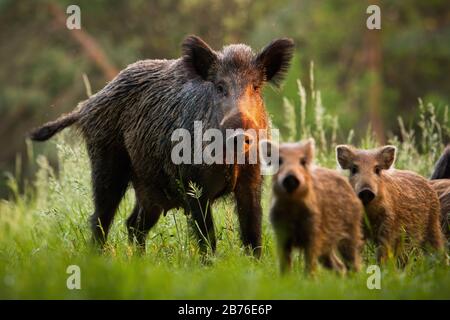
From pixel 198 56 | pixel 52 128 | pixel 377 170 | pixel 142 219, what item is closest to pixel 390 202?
pixel 377 170

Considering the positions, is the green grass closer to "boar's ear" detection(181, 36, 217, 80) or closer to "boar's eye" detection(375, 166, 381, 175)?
"boar's eye" detection(375, 166, 381, 175)

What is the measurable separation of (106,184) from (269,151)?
8.63ft

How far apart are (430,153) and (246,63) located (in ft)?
10.8

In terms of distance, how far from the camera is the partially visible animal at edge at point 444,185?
6.66 metres

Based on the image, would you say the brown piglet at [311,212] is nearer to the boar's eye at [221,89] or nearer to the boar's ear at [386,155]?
the boar's ear at [386,155]

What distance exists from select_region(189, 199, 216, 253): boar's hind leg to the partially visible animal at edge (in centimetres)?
184

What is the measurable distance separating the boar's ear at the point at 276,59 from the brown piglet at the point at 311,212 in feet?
5.23

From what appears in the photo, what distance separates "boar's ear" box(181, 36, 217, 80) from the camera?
6727 millimetres

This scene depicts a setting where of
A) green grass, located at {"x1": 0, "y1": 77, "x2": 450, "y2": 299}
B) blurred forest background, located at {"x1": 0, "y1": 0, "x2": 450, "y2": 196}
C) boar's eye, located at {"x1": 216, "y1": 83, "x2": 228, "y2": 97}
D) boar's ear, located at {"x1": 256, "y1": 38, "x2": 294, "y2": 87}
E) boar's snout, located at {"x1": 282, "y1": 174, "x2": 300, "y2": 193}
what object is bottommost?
green grass, located at {"x1": 0, "y1": 77, "x2": 450, "y2": 299}

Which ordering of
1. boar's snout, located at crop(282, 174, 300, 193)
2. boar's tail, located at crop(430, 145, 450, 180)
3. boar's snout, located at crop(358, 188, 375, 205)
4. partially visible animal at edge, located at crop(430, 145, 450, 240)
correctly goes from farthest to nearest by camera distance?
1. boar's tail, located at crop(430, 145, 450, 180)
2. partially visible animal at edge, located at crop(430, 145, 450, 240)
3. boar's snout, located at crop(358, 188, 375, 205)
4. boar's snout, located at crop(282, 174, 300, 193)

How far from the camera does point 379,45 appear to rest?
23.1 meters

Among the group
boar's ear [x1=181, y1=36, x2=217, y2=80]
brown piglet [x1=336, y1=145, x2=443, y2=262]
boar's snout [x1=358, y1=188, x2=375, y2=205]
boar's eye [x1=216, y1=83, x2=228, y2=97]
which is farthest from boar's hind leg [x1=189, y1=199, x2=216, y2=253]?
boar's snout [x1=358, y1=188, x2=375, y2=205]

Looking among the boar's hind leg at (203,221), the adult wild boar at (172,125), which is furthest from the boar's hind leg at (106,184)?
the boar's hind leg at (203,221)

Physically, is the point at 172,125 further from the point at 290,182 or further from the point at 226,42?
the point at 226,42
